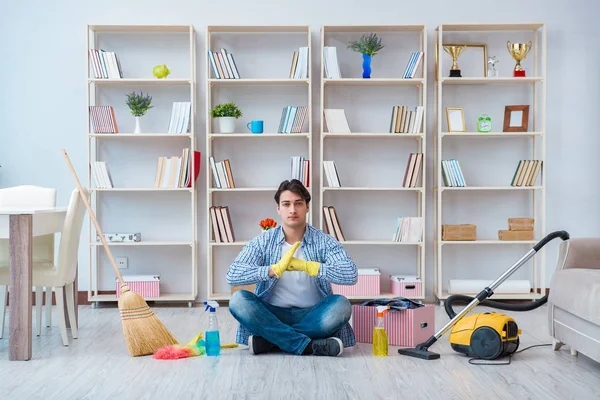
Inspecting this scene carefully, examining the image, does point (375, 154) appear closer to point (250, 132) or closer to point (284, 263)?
point (250, 132)

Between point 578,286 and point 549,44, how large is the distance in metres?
2.90

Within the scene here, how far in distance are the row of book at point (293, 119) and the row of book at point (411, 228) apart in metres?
1.00

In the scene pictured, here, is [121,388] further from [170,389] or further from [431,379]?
[431,379]

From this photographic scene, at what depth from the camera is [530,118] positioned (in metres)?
5.79

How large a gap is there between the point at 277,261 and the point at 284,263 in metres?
0.24

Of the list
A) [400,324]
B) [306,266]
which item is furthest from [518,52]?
[306,266]

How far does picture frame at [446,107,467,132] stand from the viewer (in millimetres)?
5602

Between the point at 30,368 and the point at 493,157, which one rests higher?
the point at 493,157

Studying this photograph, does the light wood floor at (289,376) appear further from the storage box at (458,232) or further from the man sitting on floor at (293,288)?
the storage box at (458,232)

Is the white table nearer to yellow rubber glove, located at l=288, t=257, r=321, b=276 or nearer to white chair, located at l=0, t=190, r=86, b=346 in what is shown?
white chair, located at l=0, t=190, r=86, b=346

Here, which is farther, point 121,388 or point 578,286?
point 578,286

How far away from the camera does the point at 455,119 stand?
5629mm

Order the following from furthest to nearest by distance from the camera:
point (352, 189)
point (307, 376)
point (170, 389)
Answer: point (352, 189), point (307, 376), point (170, 389)

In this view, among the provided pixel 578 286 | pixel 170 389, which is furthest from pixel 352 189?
pixel 170 389
